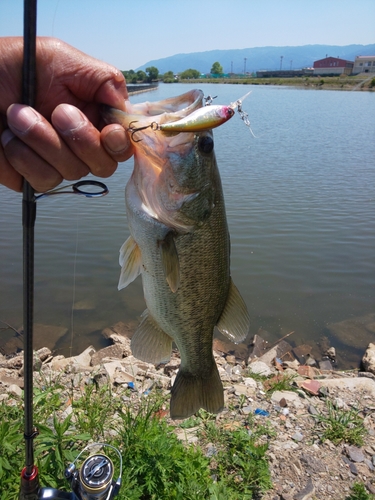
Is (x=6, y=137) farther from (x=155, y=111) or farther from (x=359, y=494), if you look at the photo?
(x=359, y=494)

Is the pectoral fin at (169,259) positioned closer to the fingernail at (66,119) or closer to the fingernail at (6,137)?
the fingernail at (66,119)

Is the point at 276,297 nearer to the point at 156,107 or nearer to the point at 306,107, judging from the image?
the point at 156,107

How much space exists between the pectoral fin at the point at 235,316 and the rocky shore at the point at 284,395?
1.71 m

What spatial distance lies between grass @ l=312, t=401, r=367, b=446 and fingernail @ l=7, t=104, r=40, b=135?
150 inches

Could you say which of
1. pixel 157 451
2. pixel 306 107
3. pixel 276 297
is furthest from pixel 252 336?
pixel 306 107

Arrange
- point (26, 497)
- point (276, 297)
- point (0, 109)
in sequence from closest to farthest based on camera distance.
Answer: point (0, 109) → point (26, 497) → point (276, 297)

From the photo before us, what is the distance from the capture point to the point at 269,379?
5309mm

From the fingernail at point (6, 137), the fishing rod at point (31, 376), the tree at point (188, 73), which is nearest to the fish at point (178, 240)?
the fishing rod at point (31, 376)

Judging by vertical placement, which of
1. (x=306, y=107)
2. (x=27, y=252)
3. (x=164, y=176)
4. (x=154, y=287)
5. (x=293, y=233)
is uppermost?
(x=306, y=107)

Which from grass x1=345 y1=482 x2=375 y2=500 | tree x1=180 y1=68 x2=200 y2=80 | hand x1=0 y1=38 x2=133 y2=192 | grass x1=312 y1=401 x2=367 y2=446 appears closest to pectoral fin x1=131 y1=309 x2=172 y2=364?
hand x1=0 y1=38 x2=133 y2=192

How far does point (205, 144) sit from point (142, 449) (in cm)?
235

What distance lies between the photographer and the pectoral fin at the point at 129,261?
7.27 ft

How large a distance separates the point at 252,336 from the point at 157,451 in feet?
14.5

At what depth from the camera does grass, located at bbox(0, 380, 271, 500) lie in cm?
277
